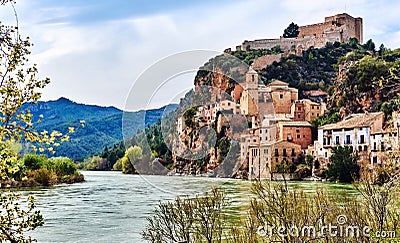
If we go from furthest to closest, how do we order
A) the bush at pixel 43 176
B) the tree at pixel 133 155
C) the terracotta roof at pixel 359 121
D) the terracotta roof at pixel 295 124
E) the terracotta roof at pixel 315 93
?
the terracotta roof at pixel 315 93 < the tree at pixel 133 155 < the terracotta roof at pixel 295 124 < the terracotta roof at pixel 359 121 < the bush at pixel 43 176

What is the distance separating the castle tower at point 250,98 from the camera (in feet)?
174

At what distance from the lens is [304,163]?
145ft

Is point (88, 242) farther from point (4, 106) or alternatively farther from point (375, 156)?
point (375, 156)

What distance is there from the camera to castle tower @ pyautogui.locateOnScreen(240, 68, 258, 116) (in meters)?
53.1

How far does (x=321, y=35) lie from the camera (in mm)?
78125

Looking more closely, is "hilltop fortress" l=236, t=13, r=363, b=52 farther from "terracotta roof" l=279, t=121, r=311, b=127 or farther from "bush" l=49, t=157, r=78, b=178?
"bush" l=49, t=157, r=78, b=178

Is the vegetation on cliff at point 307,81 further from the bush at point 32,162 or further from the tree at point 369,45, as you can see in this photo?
the bush at point 32,162

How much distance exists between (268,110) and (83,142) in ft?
144

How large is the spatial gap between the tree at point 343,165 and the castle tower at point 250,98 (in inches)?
552

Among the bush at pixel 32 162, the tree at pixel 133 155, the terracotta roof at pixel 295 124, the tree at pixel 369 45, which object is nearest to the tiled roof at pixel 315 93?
the terracotta roof at pixel 295 124

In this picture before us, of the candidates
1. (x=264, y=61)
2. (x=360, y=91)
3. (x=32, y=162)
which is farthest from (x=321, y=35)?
(x=32, y=162)

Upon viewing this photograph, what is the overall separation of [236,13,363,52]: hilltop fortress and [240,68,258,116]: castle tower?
17.6m

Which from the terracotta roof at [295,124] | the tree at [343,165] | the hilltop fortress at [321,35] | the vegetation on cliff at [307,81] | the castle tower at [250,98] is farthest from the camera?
the hilltop fortress at [321,35]

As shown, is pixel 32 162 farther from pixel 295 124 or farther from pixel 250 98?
pixel 250 98
